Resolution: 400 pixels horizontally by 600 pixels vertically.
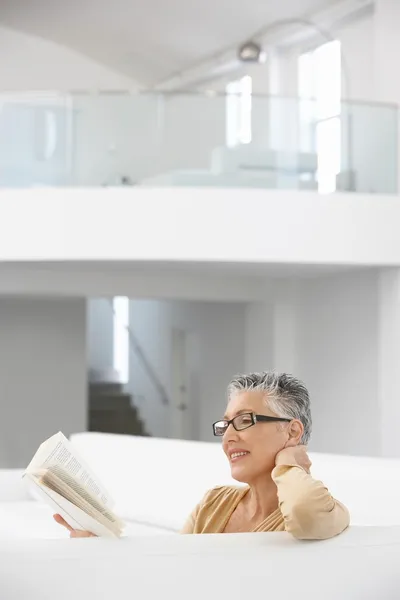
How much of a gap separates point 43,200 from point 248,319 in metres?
4.54

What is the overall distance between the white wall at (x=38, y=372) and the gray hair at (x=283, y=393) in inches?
415

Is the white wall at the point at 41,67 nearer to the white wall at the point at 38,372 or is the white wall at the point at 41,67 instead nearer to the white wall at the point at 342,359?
the white wall at the point at 38,372

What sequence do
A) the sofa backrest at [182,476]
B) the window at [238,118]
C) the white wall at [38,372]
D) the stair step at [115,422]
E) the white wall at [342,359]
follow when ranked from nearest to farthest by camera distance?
the sofa backrest at [182,476], the window at [238,118], the white wall at [342,359], the white wall at [38,372], the stair step at [115,422]

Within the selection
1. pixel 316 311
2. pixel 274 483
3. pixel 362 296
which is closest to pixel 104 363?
pixel 316 311

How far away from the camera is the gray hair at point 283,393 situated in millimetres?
3107

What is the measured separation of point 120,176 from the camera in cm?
940

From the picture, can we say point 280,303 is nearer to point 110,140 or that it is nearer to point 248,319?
point 248,319

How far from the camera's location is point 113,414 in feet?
51.9

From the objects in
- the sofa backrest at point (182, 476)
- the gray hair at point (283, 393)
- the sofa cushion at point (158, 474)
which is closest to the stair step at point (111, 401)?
the sofa backrest at point (182, 476)

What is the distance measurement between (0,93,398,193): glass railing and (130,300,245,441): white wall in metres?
4.40

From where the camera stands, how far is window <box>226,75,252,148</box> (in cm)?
943

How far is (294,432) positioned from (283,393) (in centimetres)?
12

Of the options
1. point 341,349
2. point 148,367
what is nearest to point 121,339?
point 148,367

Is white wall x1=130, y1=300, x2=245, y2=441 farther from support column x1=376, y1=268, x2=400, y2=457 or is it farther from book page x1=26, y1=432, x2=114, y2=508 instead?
book page x1=26, y1=432, x2=114, y2=508
